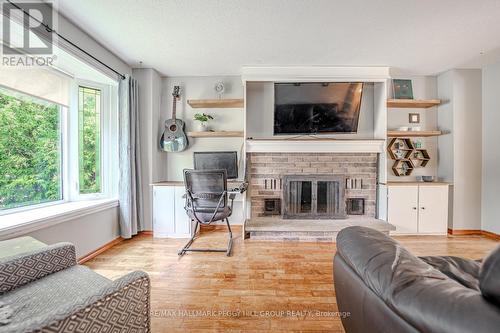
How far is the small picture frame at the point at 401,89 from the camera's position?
3.38 meters

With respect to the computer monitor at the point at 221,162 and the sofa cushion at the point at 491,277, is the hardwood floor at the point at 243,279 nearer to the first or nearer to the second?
the computer monitor at the point at 221,162

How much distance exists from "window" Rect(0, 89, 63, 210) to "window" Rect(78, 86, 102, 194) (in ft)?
0.68

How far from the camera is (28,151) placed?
221cm

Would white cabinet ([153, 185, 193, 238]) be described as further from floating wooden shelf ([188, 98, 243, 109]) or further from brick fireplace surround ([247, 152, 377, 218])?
floating wooden shelf ([188, 98, 243, 109])

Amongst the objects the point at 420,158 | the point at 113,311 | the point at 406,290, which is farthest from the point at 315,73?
the point at 113,311

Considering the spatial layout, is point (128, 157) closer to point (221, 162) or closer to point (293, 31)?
point (221, 162)

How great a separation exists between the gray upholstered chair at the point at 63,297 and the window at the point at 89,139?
1.58 meters

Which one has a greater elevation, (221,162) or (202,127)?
(202,127)

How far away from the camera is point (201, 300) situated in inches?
67.6

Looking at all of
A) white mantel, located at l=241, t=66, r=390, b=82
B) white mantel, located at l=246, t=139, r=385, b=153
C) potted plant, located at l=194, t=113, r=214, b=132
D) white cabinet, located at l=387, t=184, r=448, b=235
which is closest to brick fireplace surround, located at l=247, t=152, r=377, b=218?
white mantel, located at l=246, t=139, r=385, b=153

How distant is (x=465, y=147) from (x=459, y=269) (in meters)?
3.06

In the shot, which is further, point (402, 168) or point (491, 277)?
point (402, 168)

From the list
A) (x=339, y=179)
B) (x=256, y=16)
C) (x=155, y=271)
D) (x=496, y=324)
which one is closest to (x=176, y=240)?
(x=155, y=271)

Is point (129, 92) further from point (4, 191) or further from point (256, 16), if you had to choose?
point (256, 16)
